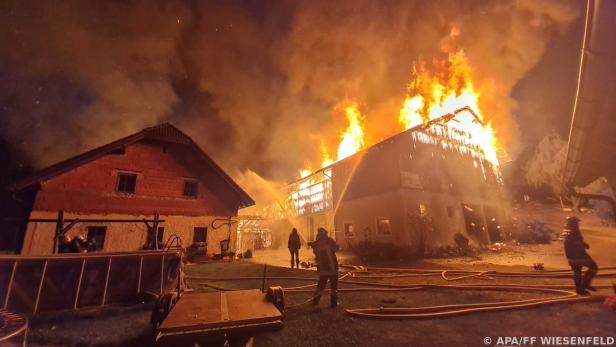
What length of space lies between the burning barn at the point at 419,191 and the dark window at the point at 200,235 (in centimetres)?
1154

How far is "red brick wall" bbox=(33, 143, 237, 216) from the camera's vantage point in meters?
13.1

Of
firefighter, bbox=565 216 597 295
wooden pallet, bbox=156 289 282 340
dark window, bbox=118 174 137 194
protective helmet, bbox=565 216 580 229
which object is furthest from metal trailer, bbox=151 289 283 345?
dark window, bbox=118 174 137 194

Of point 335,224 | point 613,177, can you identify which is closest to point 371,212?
point 335,224

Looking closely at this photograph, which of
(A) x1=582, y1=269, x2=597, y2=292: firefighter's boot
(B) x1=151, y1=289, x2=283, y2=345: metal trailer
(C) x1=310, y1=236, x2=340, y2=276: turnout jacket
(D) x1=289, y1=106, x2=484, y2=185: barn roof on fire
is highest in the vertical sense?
(D) x1=289, y1=106, x2=484, y2=185: barn roof on fire

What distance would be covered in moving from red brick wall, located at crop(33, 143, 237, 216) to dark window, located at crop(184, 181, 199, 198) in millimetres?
250

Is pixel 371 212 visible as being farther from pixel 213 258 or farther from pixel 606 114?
pixel 606 114

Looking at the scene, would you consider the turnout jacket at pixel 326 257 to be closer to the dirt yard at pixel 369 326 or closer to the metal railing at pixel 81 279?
the dirt yard at pixel 369 326

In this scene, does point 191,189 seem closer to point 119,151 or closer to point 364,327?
point 119,151

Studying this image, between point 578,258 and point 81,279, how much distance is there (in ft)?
39.9

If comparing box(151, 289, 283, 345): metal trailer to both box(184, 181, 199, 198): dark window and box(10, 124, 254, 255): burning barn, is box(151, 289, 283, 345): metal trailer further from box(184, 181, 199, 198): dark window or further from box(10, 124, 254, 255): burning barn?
box(184, 181, 199, 198): dark window

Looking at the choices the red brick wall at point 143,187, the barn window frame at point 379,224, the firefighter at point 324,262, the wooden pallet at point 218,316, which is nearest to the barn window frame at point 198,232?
the red brick wall at point 143,187

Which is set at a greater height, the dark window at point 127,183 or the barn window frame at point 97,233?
the dark window at point 127,183

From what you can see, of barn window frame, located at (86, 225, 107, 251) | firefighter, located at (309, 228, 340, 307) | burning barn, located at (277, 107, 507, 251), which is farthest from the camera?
burning barn, located at (277, 107, 507, 251)

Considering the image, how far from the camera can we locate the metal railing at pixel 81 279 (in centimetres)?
531
